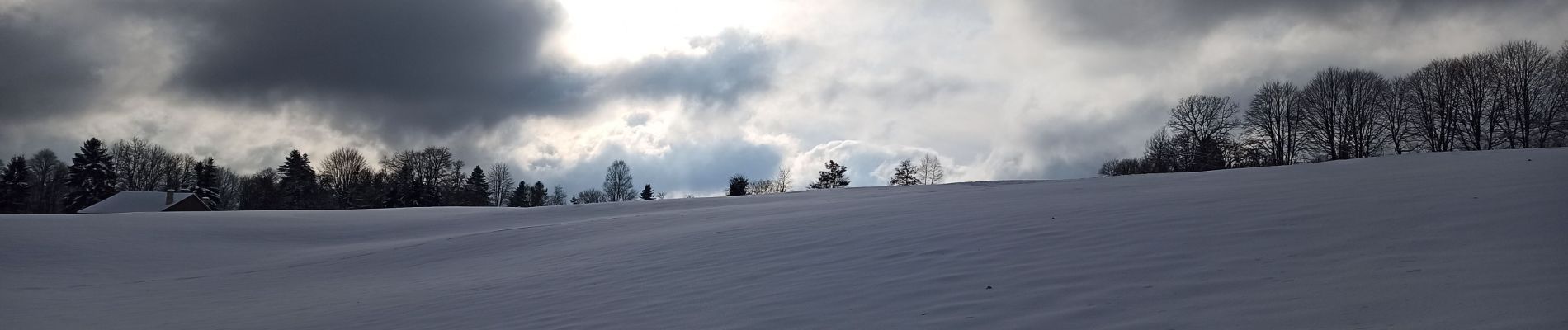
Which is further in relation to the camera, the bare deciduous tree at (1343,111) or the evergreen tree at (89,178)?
the evergreen tree at (89,178)

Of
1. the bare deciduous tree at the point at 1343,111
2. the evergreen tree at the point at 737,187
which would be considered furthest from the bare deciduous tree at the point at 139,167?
the bare deciduous tree at the point at 1343,111

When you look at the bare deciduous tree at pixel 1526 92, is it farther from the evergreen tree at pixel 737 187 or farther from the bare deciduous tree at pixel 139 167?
the bare deciduous tree at pixel 139 167

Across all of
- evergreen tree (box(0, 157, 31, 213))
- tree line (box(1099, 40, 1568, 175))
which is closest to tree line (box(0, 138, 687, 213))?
evergreen tree (box(0, 157, 31, 213))

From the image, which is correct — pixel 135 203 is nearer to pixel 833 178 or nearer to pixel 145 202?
pixel 145 202

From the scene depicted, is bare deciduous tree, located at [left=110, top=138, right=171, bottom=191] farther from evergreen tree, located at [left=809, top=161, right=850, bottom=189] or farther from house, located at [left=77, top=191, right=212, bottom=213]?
evergreen tree, located at [left=809, top=161, right=850, bottom=189]

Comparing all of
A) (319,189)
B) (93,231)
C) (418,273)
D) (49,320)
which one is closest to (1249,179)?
(418,273)

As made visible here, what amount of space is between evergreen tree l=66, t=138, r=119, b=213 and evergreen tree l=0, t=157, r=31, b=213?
2658 mm

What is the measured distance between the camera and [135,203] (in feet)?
184

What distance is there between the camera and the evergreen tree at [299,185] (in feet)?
227

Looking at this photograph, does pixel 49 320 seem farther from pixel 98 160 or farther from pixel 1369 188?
pixel 98 160

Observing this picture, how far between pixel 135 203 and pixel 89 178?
1258cm

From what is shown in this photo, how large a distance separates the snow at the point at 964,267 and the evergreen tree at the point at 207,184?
55.7 meters

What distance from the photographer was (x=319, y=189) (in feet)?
232

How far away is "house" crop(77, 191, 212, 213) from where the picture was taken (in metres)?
55.0
